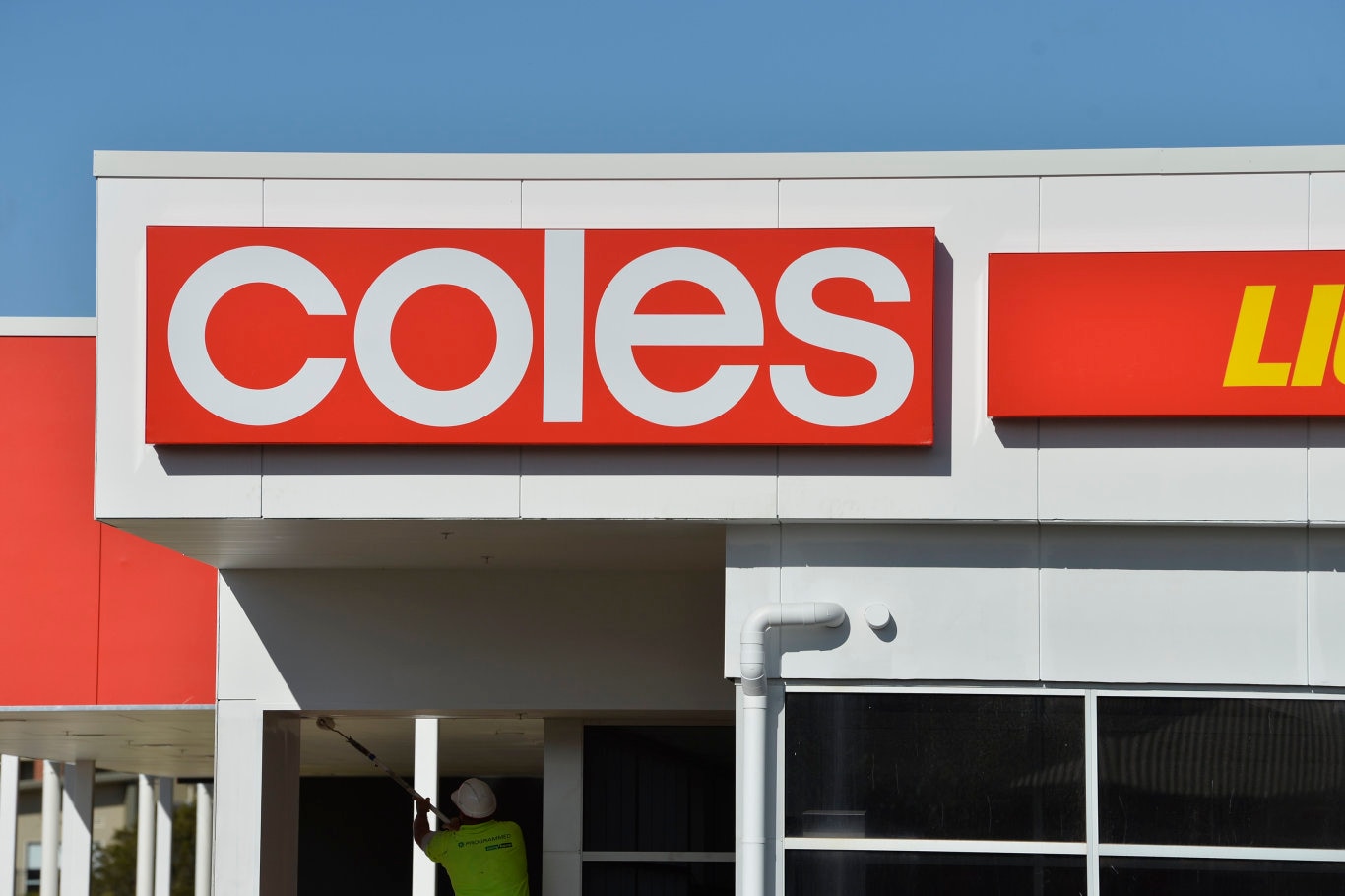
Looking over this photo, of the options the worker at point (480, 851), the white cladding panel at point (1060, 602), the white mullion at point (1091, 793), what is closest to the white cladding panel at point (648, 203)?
the white cladding panel at point (1060, 602)

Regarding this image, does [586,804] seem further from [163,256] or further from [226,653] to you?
[163,256]

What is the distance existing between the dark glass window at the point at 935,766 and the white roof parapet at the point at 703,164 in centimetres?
273

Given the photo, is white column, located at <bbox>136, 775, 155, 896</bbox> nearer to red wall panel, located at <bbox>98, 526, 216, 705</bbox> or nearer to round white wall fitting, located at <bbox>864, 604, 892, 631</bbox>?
red wall panel, located at <bbox>98, 526, 216, 705</bbox>

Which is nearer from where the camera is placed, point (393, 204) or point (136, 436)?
point (136, 436)

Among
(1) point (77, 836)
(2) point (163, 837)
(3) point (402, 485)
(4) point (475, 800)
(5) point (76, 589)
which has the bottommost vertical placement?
(2) point (163, 837)

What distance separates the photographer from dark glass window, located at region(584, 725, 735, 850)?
11914 millimetres

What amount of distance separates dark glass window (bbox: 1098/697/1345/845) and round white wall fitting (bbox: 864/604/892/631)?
3.90 ft

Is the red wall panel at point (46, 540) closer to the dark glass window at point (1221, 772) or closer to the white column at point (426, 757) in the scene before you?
the white column at point (426, 757)

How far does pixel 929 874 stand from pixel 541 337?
132 inches

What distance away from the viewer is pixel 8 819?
1809cm

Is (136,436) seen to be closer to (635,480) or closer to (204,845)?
(635,480)

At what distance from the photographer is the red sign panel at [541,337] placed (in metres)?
8.39

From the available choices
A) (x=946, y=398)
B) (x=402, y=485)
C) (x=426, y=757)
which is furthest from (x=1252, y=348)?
(x=426, y=757)

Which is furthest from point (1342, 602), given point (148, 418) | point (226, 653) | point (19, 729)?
point (19, 729)
